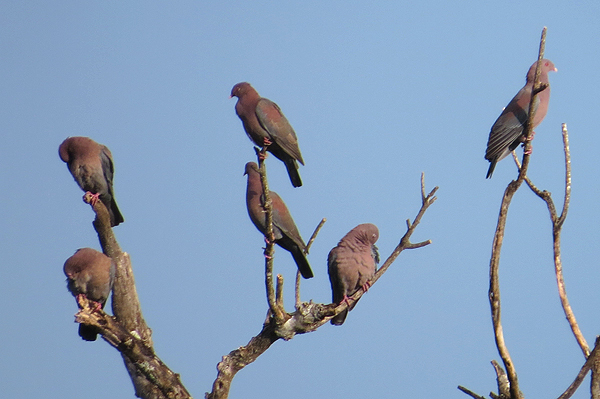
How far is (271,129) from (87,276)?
2.46 m

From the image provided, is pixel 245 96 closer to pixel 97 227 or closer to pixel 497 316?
pixel 97 227

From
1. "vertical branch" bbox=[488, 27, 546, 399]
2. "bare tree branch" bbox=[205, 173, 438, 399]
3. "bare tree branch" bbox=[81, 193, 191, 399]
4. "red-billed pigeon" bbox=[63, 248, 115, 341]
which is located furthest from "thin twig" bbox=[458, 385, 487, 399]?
"red-billed pigeon" bbox=[63, 248, 115, 341]

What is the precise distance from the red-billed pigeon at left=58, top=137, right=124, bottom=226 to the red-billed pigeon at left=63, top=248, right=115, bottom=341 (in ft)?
4.12

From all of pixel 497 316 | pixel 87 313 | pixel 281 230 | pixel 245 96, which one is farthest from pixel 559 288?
pixel 245 96

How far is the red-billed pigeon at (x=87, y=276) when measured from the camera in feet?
19.8

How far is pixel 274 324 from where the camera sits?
18.6ft

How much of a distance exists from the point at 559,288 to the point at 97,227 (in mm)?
4068

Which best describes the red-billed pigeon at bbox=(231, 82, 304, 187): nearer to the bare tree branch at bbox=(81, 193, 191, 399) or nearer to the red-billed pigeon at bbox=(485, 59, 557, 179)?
the bare tree branch at bbox=(81, 193, 191, 399)

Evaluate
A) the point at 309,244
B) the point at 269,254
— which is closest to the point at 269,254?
the point at 269,254

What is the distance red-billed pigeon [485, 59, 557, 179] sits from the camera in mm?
7422

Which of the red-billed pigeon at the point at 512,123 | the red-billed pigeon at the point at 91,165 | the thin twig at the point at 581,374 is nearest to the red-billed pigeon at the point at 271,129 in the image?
the red-billed pigeon at the point at 91,165

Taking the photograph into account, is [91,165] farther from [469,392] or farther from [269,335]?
[469,392]

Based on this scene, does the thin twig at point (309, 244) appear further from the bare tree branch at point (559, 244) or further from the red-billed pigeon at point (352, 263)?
the bare tree branch at point (559, 244)

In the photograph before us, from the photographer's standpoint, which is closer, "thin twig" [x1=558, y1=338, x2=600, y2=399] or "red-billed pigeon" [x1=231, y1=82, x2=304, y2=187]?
"thin twig" [x1=558, y1=338, x2=600, y2=399]
